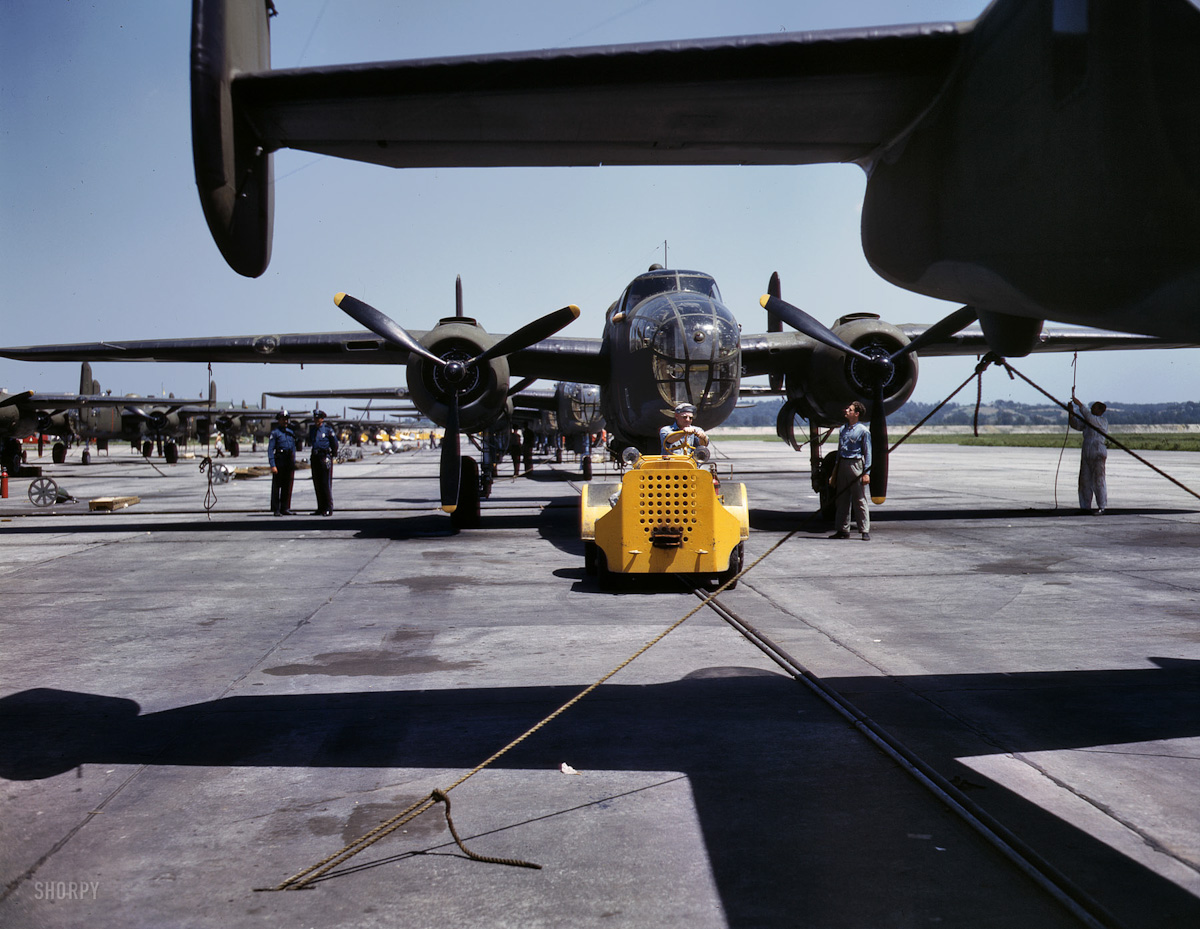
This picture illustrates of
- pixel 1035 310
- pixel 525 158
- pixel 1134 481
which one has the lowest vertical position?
pixel 1134 481

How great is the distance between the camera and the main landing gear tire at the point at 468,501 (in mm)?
15867

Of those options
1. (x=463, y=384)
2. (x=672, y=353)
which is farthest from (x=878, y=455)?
(x=463, y=384)

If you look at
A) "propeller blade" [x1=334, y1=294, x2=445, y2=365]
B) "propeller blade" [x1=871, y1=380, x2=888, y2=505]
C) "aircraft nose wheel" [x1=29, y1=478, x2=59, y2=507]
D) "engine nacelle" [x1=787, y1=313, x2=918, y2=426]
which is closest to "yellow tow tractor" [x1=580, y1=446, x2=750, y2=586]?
"propeller blade" [x1=871, y1=380, x2=888, y2=505]

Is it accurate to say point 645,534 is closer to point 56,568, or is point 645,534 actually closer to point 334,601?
point 334,601

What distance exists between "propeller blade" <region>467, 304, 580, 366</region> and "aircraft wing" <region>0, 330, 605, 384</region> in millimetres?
2433

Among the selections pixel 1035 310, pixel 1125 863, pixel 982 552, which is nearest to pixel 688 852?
pixel 1125 863

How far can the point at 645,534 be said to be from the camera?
9.13 metres

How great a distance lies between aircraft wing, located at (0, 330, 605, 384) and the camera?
642 inches

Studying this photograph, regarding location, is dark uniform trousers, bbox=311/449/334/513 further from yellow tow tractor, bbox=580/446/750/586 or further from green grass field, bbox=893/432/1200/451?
green grass field, bbox=893/432/1200/451

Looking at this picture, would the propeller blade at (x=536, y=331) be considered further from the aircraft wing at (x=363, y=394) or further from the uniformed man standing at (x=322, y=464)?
the aircraft wing at (x=363, y=394)

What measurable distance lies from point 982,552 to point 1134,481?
708 inches

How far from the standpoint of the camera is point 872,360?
12359mm

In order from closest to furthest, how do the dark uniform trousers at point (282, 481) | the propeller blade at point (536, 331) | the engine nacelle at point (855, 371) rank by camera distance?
the propeller blade at point (536, 331)
the engine nacelle at point (855, 371)
the dark uniform trousers at point (282, 481)

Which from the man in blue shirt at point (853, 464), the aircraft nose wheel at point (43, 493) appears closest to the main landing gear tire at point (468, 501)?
the man in blue shirt at point (853, 464)
